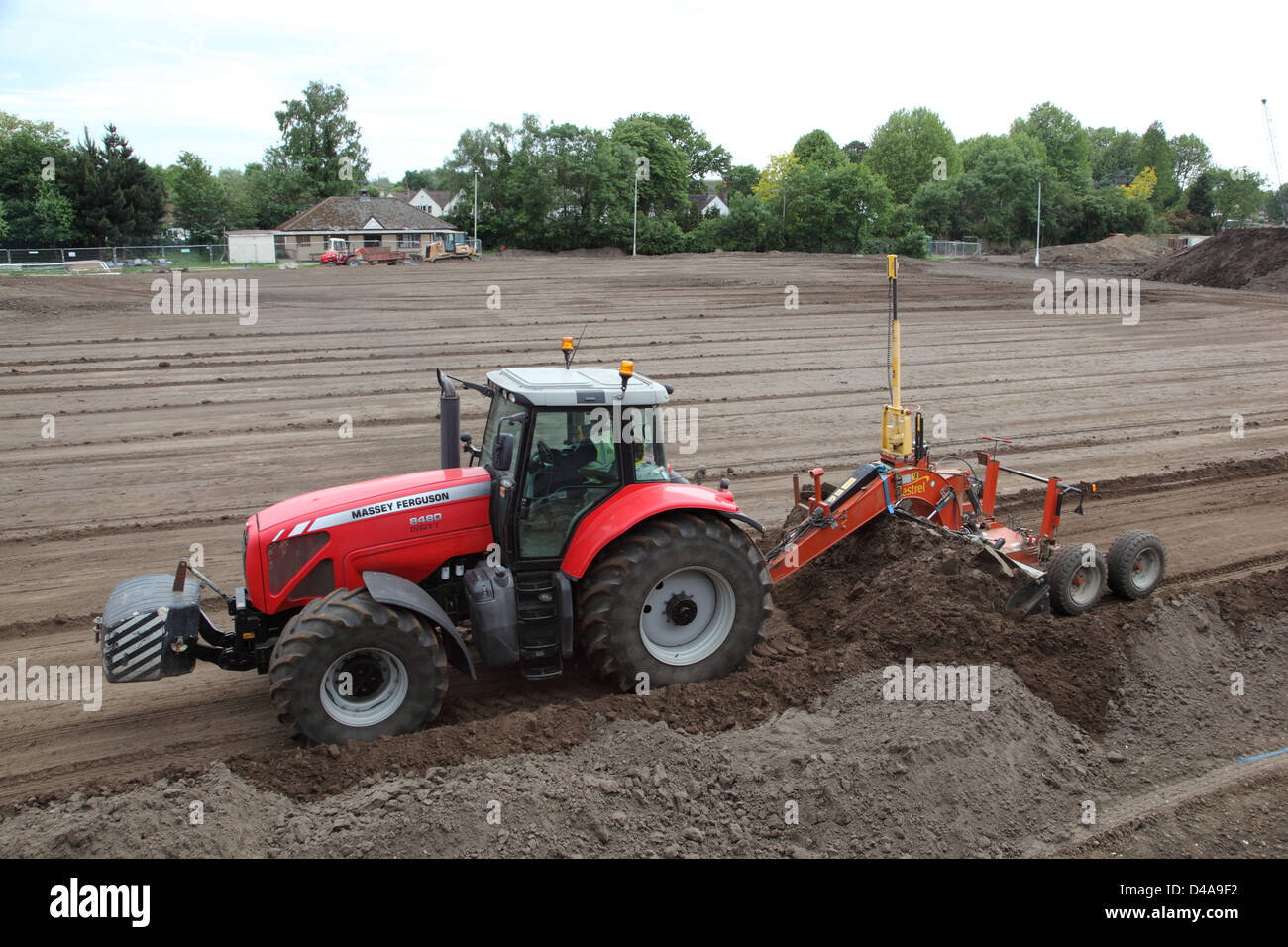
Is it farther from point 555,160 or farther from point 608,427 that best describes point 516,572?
point 555,160

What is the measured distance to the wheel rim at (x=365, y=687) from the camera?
A: 5.98 meters

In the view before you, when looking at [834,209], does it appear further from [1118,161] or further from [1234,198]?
[1118,161]

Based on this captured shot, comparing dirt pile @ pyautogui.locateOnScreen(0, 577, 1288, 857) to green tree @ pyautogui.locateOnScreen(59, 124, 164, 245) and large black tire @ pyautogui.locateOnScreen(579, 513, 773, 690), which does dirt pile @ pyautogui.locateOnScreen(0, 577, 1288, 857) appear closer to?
large black tire @ pyautogui.locateOnScreen(579, 513, 773, 690)

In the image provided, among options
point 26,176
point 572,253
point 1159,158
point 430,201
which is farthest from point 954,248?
point 1159,158

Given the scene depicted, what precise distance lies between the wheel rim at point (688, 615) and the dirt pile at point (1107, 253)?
42253 mm

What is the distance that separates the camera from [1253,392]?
18.6m

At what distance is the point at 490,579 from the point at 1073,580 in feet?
15.4

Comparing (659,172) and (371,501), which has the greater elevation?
(659,172)

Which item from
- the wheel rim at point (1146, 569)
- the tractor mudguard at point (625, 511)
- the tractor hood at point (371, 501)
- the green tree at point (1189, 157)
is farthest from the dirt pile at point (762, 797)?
the green tree at point (1189, 157)

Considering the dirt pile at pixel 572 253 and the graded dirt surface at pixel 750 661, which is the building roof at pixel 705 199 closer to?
the dirt pile at pixel 572 253

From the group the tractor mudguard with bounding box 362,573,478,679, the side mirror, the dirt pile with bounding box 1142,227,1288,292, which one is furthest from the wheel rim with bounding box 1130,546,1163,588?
the dirt pile with bounding box 1142,227,1288,292

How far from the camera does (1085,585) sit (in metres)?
8.00

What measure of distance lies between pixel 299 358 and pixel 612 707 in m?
16.6

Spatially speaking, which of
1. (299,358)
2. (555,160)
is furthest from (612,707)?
(555,160)
